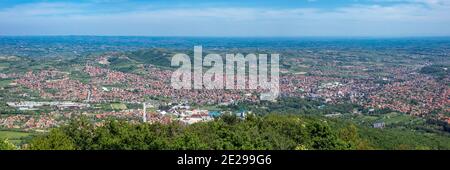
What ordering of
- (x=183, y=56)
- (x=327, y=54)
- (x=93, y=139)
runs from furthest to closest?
1. (x=327, y=54)
2. (x=183, y=56)
3. (x=93, y=139)

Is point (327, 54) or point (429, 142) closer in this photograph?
point (429, 142)

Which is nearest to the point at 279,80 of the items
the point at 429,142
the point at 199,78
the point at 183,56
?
the point at 199,78

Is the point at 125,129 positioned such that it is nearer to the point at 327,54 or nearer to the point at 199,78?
the point at 199,78
